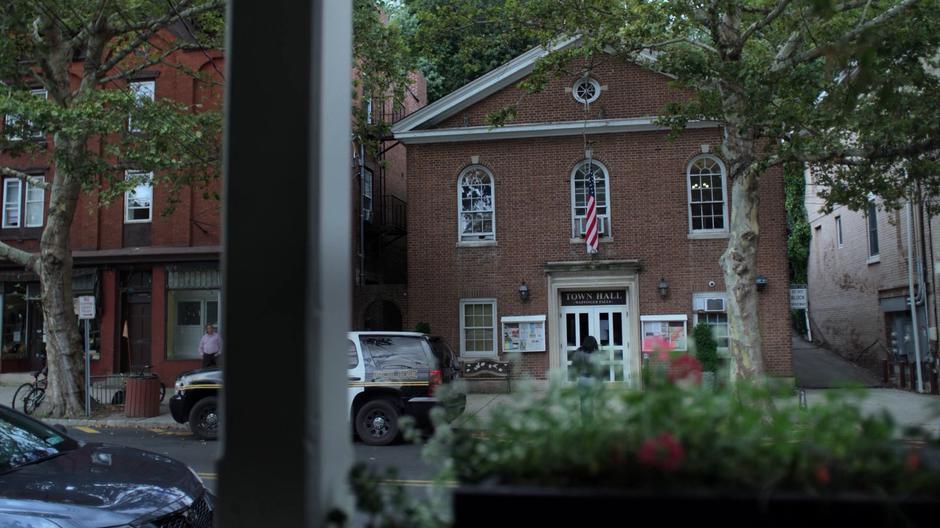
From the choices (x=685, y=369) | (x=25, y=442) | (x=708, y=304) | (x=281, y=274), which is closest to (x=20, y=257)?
(x=25, y=442)

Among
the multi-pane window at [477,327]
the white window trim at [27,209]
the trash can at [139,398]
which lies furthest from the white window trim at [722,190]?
the white window trim at [27,209]

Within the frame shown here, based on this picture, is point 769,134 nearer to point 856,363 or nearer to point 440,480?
point 440,480

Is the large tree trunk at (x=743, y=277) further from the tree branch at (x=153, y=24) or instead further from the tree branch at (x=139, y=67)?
the tree branch at (x=139, y=67)

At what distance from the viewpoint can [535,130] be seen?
2042 cm

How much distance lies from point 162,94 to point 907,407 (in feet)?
70.9

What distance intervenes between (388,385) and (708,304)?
10435 millimetres

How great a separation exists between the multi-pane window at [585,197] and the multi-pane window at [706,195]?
2.30 meters

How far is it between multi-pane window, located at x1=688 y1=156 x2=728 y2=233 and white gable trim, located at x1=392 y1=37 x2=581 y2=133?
5.36 meters

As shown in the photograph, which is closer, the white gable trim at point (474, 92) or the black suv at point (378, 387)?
the black suv at point (378, 387)

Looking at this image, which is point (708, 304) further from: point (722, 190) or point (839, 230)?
point (839, 230)

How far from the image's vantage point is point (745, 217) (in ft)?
46.0

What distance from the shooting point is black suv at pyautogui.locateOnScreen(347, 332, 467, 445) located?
1241 centimetres

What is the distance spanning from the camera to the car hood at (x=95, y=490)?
472 centimetres

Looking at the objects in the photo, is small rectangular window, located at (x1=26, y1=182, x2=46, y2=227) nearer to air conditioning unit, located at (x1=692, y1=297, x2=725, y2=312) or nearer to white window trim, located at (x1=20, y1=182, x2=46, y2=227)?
white window trim, located at (x1=20, y1=182, x2=46, y2=227)
